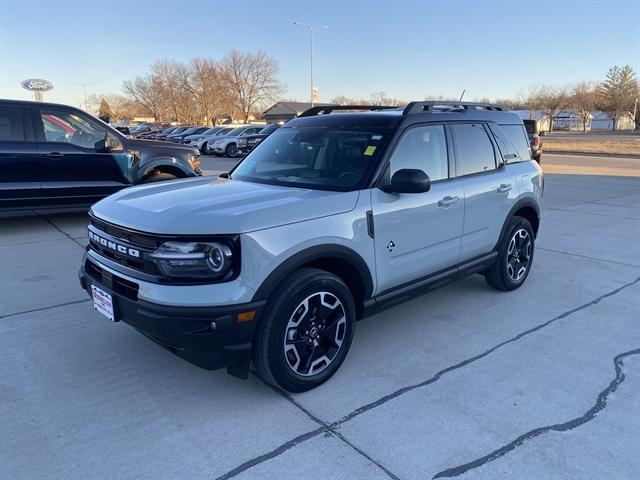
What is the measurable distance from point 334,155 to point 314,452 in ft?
7.21

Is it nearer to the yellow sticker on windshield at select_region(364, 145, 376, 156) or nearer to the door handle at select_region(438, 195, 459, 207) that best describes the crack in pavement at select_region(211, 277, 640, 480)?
the door handle at select_region(438, 195, 459, 207)

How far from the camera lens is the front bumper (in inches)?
104

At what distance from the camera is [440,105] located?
4266 mm

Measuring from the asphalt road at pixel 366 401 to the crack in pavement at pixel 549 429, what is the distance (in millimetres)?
10

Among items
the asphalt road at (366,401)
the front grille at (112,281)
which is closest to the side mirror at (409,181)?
the asphalt road at (366,401)

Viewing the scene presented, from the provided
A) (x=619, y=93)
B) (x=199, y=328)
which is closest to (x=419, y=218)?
(x=199, y=328)

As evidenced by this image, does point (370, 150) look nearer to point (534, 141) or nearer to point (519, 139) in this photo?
point (519, 139)

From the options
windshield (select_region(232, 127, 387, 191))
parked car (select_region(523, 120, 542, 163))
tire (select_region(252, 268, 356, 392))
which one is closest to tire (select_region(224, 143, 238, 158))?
parked car (select_region(523, 120, 542, 163))

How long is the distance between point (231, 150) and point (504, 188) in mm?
20429

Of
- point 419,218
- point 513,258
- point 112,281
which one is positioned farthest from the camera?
point 513,258

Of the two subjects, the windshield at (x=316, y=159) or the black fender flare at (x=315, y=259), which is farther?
the windshield at (x=316, y=159)

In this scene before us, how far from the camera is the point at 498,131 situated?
4.85 m

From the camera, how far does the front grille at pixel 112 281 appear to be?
9.47 feet

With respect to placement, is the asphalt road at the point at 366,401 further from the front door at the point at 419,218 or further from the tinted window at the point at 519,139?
the tinted window at the point at 519,139
